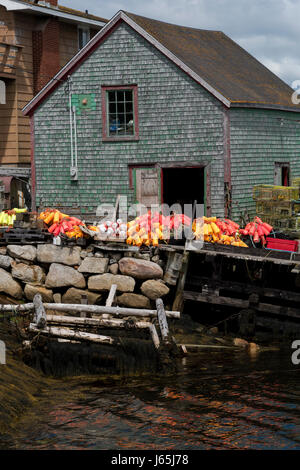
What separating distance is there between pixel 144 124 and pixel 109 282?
23.0ft

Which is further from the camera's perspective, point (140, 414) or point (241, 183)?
point (241, 183)

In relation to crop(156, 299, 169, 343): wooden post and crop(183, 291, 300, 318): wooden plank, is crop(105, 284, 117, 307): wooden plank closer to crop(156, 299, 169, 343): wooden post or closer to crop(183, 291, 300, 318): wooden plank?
crop(183, 291, 300, 318): wooden plank

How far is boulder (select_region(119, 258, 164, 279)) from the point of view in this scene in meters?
17.8

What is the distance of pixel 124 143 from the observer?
23.4 meters

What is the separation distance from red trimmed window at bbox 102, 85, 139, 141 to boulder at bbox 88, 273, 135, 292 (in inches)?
263

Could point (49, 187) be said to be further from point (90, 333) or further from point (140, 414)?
point (140, 414)

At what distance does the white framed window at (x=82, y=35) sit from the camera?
31.5 m

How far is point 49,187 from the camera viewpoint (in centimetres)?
2423

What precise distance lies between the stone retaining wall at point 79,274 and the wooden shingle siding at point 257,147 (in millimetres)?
5779

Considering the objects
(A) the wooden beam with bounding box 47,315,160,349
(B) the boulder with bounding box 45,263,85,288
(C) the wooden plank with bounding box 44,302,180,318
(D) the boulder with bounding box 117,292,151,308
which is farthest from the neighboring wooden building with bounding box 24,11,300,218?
(A) the wooden beam with bounding box 47,315,160,349

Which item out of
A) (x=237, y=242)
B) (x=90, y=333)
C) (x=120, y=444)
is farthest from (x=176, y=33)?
(x=120, y=444)

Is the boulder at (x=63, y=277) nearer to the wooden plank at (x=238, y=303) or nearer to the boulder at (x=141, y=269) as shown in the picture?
the boulder at (x=141, y=269)

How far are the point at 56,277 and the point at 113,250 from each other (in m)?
1.68

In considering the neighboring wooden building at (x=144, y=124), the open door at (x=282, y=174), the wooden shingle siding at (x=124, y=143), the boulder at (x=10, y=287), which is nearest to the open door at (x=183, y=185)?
the open door at (x=282, y=174)
